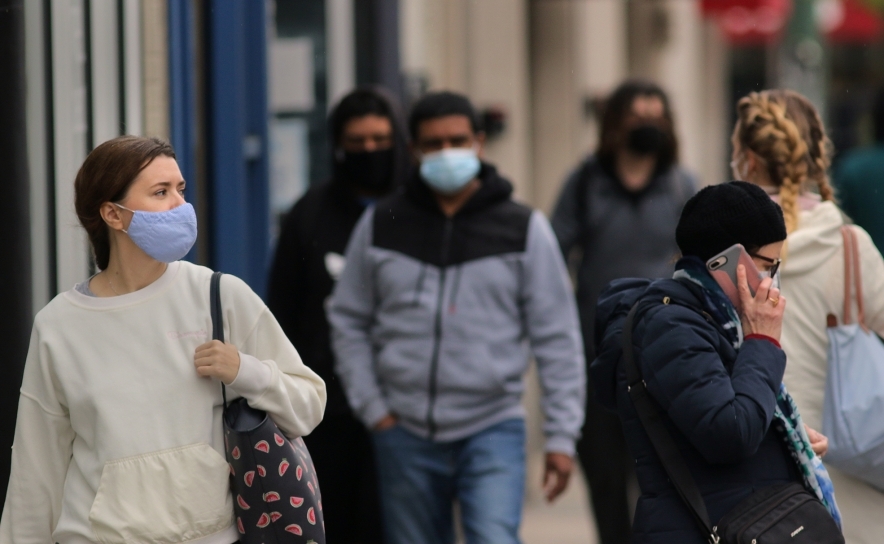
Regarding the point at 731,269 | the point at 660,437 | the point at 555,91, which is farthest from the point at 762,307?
the point at 555,91

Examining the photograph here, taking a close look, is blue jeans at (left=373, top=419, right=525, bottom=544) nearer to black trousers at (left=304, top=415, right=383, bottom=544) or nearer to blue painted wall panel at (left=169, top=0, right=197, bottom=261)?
black trousers at (left=304, top=415, right=383, bottom=544)

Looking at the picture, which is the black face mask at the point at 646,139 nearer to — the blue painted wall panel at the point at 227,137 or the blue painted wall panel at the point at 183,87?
the blue painted wall panel at the point at 227,137

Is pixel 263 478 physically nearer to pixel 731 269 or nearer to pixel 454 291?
pixel 731 269

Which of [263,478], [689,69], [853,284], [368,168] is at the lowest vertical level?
[263,478]

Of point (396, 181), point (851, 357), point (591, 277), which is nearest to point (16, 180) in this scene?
point (396, 181)

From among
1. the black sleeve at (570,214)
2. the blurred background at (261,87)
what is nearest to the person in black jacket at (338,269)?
the blurred background at (261,87)

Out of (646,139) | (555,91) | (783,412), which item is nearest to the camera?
(783,412)

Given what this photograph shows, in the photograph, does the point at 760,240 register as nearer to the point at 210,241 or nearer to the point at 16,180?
the point at 16,180

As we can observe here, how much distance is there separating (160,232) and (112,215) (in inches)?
5.1

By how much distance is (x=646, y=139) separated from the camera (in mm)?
6098

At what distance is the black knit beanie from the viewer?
120 inches

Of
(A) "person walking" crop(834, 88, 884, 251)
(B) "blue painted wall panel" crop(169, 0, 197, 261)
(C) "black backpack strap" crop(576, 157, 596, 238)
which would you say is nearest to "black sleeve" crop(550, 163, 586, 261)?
(C) "black backpack strap" crop(576, 157, 596, 238)

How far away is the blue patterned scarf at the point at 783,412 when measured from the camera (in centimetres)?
306

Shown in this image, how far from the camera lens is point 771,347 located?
119 inches
